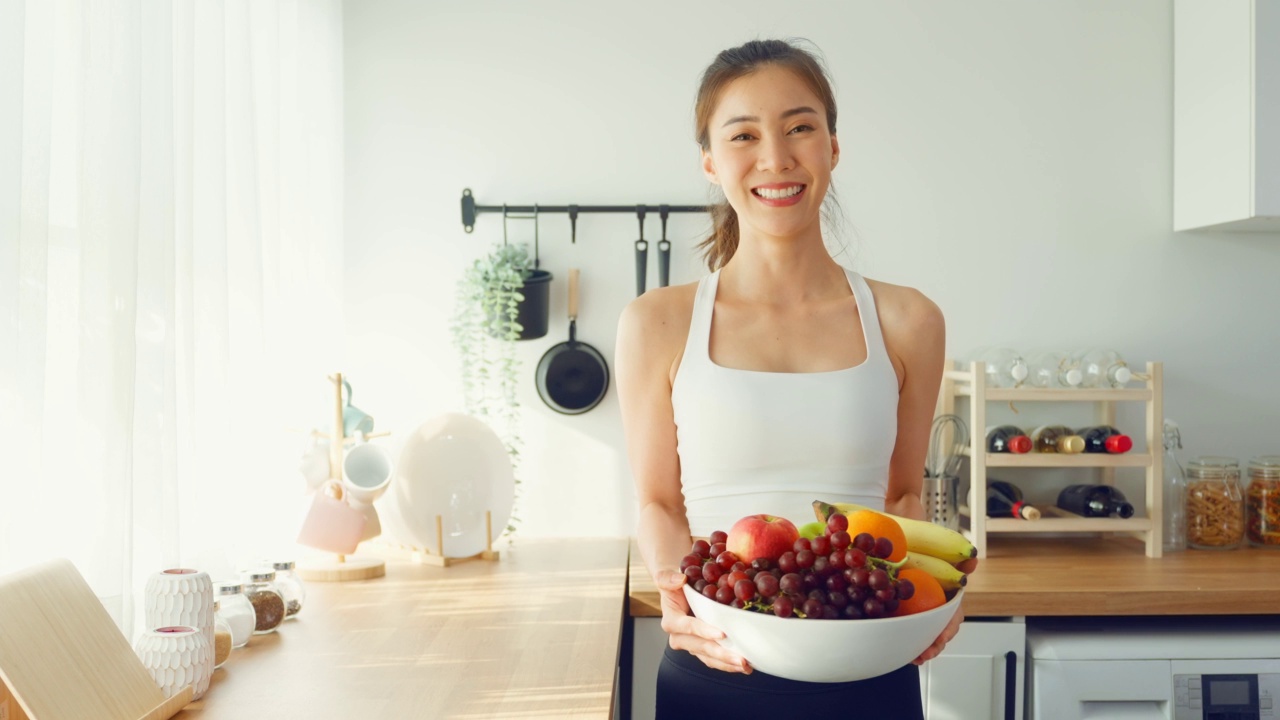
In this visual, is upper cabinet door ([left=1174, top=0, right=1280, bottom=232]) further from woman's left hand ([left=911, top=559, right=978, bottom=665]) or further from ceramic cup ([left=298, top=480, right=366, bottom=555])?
ceramic cup ([left=298, top=480, right=366, bottom=555])

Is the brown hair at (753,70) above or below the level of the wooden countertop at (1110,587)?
above

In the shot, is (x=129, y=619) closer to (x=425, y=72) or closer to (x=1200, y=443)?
(x=425, y=72)

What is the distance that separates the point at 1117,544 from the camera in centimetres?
235

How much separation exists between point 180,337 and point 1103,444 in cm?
186

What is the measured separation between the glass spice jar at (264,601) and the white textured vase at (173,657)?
11.7 inches

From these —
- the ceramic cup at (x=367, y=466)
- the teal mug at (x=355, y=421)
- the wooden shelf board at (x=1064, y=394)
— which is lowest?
the ceramic cup at (x=367, y=466)

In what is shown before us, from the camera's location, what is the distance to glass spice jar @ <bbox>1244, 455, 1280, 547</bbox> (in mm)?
2332

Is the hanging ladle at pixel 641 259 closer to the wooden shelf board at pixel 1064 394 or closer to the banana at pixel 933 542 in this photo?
the wooden shelf board at pixel 1064 394

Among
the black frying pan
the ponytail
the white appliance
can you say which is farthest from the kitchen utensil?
the white appliance

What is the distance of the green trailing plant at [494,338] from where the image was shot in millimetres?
2297

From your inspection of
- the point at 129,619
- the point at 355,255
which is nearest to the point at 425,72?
the point at 355,255

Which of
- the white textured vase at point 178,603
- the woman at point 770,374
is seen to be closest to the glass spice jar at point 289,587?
the white textured vase at point 178,603

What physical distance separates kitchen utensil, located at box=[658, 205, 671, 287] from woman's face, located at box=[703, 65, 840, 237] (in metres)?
1.13

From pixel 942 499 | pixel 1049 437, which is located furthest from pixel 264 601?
pixel 1049 437
